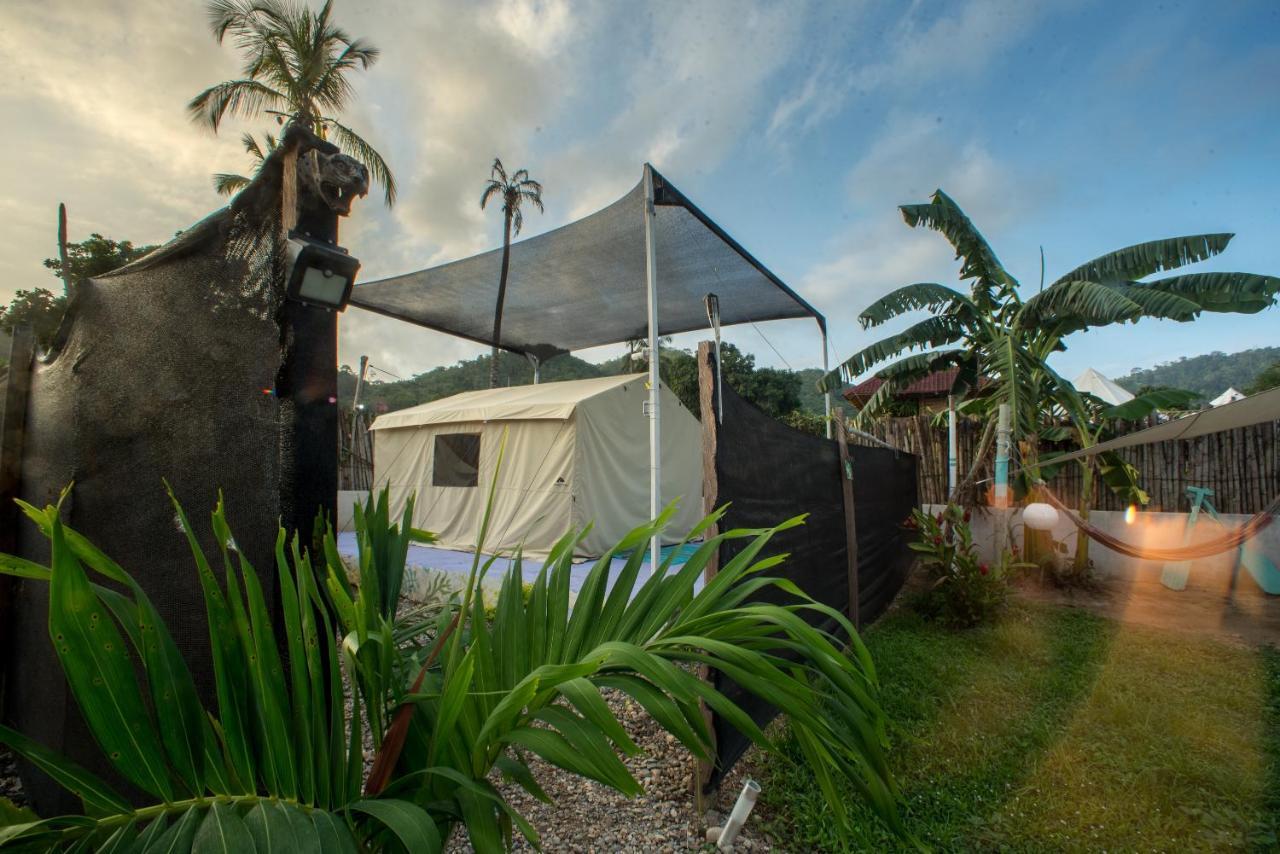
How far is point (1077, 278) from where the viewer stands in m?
5.20

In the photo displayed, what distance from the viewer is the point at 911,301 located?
5.29 meters

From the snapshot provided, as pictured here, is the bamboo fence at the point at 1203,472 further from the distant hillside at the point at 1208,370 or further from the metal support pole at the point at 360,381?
the distant hillside at the point at 1208,370

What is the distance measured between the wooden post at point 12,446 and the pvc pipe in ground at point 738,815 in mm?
2436

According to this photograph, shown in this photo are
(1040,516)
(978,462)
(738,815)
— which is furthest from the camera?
(978,462)

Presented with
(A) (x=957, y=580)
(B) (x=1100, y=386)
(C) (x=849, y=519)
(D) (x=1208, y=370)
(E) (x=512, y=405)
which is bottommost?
(A) (x=957, y=580)

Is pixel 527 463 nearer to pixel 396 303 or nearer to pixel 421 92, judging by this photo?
pixel 396 303

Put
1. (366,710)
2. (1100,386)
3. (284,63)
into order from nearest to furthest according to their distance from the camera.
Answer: (366,710) < (284,63) < (1100,386)

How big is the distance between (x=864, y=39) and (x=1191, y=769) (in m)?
4.19

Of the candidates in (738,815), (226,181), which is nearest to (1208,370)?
(738,815)

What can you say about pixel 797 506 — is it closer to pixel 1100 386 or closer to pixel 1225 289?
pixel 1225 289

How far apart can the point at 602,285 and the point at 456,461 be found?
2.59 meters

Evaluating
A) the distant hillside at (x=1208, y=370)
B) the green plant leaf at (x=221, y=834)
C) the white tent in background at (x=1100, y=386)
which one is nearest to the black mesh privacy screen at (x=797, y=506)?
the green plant leaf at (x=221, y=834)

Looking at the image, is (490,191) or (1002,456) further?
(490,191)

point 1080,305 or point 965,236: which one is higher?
point 965,236
